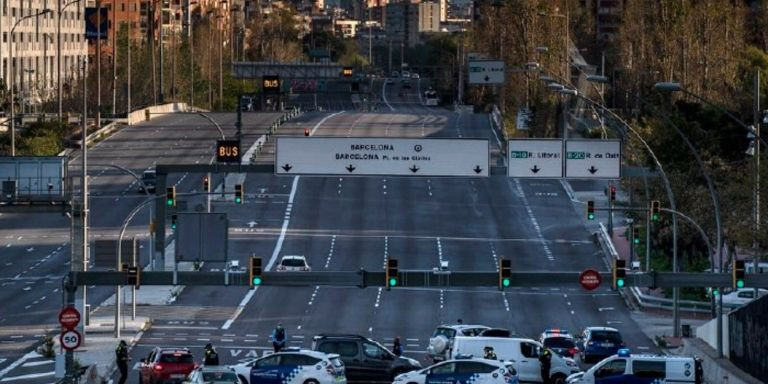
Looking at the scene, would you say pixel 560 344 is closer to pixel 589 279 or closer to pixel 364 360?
pixel 589 279

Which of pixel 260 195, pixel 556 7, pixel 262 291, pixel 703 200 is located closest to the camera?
pixel 703 200

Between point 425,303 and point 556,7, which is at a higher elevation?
point 556,7

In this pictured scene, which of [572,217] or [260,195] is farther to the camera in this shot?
[260,195]

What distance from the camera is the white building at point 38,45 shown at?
147250mm

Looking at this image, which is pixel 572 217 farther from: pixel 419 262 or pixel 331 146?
pixel 331 146

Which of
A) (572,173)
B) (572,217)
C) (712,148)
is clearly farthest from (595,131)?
(572,173)

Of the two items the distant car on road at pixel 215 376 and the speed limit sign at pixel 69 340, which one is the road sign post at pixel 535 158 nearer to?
the speed limit sign at pixel 69 340

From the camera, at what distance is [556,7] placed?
141m

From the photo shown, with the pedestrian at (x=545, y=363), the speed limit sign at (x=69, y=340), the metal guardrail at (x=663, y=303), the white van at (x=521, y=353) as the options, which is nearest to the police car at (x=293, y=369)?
the speed limit sign at (x=69, y=340)

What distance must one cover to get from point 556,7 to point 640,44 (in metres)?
20.5

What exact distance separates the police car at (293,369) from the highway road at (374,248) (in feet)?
33.9

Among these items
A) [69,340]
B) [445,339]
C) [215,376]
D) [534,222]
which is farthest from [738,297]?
[69,340]

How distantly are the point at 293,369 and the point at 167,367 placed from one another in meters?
4.07

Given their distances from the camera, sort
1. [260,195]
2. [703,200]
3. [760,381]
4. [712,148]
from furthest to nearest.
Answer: [260,195], [712,148], [703,200], [760,381]
